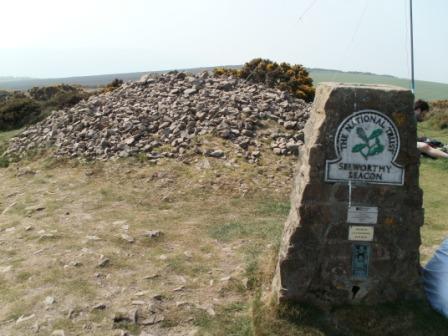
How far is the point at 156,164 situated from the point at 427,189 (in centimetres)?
665

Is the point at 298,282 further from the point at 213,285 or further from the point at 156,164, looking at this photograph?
the point at 156,164

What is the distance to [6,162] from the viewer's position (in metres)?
14.0

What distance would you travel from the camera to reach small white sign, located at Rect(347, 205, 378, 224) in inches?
189

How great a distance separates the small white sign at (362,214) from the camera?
4789 millimetres

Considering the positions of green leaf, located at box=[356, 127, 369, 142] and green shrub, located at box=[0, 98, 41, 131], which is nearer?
green leaf, located at box=[356, 127, 369, 142]

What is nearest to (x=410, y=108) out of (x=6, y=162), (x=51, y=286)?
(x=51, y=286)

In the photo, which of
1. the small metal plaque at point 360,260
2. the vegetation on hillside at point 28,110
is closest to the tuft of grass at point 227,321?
the small metal plaque at point 360,260

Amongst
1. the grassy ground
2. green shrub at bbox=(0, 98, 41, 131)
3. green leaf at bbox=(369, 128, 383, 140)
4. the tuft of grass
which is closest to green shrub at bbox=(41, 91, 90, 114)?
green shrub at bbox=(0, 98, 41, 131)

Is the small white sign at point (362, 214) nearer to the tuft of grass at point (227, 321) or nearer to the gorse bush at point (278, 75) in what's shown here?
the tuft of grass at point (227, 321)

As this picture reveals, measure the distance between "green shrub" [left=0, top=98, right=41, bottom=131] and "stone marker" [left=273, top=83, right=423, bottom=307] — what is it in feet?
77.7

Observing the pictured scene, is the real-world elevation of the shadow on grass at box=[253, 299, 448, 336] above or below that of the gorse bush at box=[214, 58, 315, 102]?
below

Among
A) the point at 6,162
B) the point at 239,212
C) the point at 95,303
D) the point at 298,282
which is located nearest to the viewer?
the point at 298,282

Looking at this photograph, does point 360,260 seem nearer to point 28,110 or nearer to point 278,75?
point 278,75

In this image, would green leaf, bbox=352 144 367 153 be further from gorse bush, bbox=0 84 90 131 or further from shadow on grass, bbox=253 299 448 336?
gorse bush, bbox=0 84 90 131
